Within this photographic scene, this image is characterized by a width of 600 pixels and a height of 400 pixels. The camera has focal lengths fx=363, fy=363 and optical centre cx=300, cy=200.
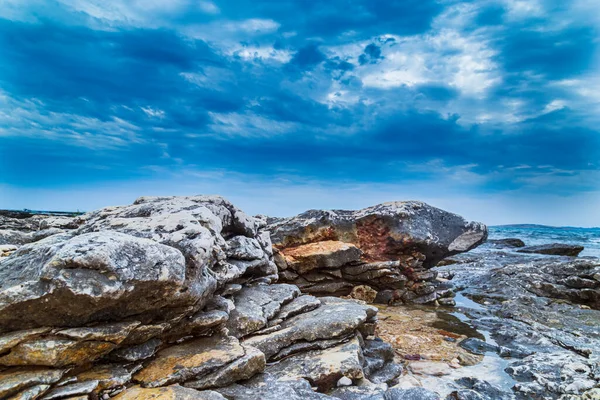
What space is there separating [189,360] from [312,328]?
292cm

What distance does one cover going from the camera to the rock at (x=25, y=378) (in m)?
4.73

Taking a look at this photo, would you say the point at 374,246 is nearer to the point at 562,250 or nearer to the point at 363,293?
the point at 363,293

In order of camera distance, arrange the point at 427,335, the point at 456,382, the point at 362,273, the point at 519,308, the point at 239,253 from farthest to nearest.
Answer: the point at 362,273, the point at 519,308, the point at 427,335, the point at 239,253, the point at 456,382

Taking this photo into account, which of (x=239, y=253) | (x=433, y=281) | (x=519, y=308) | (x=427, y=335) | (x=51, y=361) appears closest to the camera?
(x=51, y=361)

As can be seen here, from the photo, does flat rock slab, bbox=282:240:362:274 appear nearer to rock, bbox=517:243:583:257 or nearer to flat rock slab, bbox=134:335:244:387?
flat rock slab, bbox=134:335:244:387

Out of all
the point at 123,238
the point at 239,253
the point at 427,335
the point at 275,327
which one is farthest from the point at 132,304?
the point at 427,335

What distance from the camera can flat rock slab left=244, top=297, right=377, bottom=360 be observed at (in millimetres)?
7816

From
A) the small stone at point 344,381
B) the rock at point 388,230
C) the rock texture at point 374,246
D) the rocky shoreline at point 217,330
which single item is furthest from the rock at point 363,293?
the small stone at point 344,381

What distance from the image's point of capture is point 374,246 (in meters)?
17.8

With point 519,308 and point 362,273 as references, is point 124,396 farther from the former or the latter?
point 519,308

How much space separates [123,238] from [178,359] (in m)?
2.32

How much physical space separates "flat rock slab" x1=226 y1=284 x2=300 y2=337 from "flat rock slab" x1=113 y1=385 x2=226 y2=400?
2.36 m

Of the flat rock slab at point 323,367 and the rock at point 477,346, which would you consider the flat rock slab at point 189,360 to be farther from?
the rock at point 477,346

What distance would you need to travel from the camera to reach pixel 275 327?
8.41 metres
